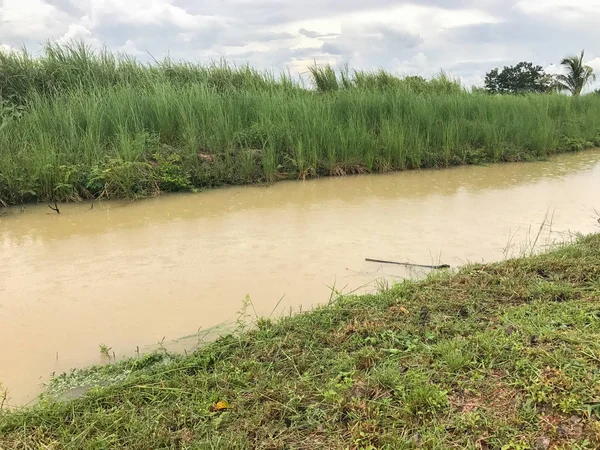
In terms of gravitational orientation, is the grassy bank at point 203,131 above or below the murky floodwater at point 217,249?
above

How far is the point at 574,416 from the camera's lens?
1565mm

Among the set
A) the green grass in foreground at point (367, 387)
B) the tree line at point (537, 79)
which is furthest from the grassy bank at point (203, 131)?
the tree line at point (537, 79)

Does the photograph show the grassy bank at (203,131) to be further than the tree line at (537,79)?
No

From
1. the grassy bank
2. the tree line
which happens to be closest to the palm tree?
the tree line

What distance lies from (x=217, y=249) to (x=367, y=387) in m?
2.28

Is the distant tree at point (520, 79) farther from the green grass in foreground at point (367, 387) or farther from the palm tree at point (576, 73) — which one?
the green grass in foreground at point (367, 387)

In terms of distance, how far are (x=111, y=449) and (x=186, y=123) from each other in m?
5.31

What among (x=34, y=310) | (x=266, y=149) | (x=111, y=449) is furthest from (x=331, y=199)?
(x=111, y=449)

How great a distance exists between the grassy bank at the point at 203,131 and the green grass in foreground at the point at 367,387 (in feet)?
12.4

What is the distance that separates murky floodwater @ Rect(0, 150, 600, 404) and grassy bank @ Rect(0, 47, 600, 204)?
36 cm

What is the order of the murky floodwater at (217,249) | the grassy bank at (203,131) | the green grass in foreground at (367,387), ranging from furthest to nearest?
the grassy bank at (203,131)
the murky floodwater at (217,249)
the green grass in foreground at (367,387)

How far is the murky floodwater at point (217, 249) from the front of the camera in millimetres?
2639

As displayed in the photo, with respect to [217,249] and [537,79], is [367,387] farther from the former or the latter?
[537,79]

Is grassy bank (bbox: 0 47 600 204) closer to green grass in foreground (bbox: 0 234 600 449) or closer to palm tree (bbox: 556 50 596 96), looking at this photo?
green grass in foreground (bbox: 0 234 600 449)
